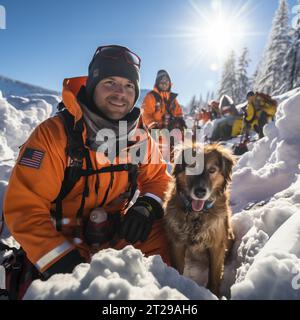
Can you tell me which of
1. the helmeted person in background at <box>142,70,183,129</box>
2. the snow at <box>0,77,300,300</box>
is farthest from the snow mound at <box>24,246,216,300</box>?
the helmeted person in background at <box>142,70,183,129</box>

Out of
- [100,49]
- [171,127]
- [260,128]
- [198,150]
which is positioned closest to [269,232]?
[198,150]

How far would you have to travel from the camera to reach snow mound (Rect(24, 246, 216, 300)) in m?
1.45

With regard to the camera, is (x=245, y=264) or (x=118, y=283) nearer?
(x=118, y=283)

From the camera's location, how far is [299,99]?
18.5 feet

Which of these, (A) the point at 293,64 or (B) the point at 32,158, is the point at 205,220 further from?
(A) the point at 293,64

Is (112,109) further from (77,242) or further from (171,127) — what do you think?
(171,127)

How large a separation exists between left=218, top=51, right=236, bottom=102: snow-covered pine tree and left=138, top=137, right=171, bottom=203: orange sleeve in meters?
55.5

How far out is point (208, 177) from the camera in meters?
3.61

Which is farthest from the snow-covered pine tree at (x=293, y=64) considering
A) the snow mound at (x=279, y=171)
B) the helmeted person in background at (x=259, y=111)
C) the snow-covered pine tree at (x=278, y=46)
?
the snow mound at (x=279, y=171)

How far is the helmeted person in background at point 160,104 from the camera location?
39.3 ft

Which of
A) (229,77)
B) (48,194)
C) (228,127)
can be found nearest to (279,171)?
(48,194)

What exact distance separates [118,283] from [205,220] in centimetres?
221

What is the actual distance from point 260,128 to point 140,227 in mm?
12695

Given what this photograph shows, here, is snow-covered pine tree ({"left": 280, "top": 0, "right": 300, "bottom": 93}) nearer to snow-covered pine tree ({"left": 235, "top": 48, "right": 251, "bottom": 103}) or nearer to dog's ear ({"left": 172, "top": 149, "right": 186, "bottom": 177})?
snow-covered pine tree ({"left": 235, "top": 48, "right": 251, "bottom": 103})
